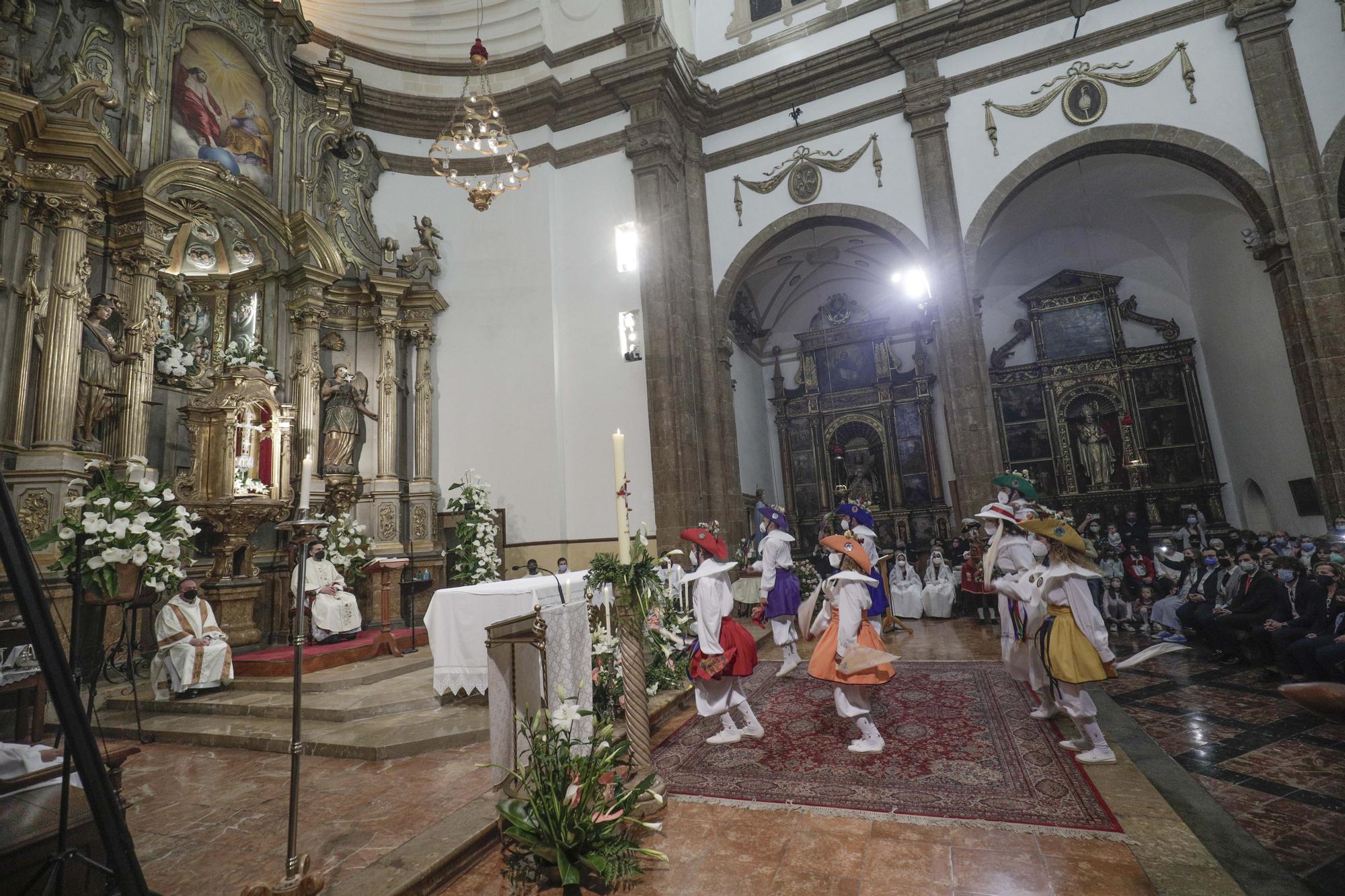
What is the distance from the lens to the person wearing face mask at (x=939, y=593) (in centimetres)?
1048

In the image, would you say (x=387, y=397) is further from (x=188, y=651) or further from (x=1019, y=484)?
(x=1019, y=484)

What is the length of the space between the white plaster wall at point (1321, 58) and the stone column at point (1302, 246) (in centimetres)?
11

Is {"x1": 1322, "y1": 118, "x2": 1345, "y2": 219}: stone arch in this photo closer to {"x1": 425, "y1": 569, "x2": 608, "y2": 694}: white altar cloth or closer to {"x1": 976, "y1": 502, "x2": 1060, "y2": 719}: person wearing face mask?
{"x1": 976, "y1": 502, "x2": 1060, "y2": 719}: person wearing face mask

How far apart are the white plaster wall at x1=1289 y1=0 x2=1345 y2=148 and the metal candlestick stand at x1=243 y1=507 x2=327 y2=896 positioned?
13.0 metres

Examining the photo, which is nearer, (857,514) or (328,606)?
(857,514)

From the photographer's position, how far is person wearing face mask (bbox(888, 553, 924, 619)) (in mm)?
10727

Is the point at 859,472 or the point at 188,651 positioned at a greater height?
the point at 859,472

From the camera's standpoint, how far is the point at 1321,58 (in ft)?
29.5

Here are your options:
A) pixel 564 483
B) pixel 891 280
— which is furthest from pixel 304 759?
pixel 891 280

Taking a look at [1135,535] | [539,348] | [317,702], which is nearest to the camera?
[317,702]

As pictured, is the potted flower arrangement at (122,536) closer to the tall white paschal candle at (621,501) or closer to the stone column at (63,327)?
the stone column at (63,327)

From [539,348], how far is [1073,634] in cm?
924

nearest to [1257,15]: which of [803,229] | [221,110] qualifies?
[803,229]

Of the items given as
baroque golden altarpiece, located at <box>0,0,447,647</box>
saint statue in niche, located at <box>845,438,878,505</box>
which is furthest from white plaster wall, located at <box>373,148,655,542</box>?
saint statue in niche, located at <box>845,438,878,505</box>
